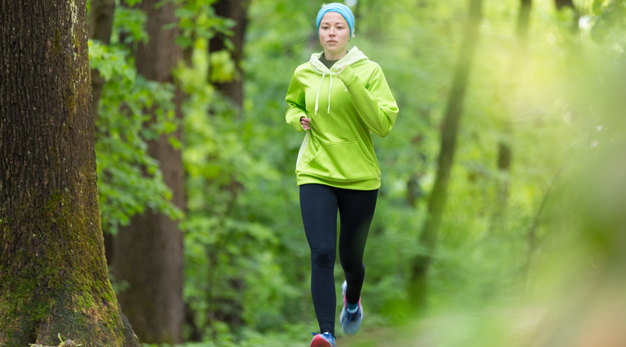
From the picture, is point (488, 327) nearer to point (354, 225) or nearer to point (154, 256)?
point (354, 225)

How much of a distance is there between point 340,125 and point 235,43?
9517 millimetres

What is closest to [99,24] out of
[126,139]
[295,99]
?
[126,139]

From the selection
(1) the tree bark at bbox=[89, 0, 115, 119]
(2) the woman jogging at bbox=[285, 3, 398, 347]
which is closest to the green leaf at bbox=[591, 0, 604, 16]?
(2) the woman jogging at bbox=[285, 3, 398, 347]

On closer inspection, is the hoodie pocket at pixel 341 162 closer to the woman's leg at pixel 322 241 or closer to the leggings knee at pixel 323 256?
the woman's leg at pixel 322 241

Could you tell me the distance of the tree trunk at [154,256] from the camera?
8195 millimetres

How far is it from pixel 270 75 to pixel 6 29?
10208 mm

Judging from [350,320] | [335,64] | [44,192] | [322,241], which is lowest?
[350,320]

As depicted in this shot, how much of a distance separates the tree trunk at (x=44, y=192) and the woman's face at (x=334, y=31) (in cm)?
150

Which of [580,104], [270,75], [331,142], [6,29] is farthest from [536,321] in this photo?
[270,75]

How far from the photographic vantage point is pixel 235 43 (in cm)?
1256

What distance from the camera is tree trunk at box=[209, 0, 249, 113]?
1212 cm

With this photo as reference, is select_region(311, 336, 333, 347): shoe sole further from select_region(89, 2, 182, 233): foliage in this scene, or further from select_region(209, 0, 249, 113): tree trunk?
select_region(209, 0, 249, 113): tree trunk

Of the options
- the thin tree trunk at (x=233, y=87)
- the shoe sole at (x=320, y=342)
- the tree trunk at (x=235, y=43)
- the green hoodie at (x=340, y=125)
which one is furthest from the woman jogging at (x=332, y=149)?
the tree trunk at (x=235, y=43)

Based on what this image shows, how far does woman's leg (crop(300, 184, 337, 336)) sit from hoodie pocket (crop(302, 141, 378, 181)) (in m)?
0.12
